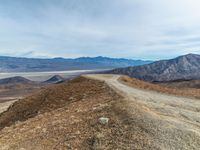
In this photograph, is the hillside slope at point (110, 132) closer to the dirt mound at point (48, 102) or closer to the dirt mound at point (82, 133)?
the dirt mound at point (82, 133)

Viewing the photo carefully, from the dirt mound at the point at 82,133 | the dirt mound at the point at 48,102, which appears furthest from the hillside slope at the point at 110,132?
the dirt mound at the point at 48,102

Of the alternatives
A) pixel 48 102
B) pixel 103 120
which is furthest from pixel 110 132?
pixel 48 102

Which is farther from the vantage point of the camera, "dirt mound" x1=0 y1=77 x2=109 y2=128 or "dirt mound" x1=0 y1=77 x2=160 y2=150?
"dirt mound" x1=0 y1=77 x2=109 y2=128

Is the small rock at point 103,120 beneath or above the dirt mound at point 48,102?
above

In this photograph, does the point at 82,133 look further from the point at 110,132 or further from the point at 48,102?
the point at 48,102

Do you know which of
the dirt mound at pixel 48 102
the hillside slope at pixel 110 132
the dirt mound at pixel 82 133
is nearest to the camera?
the hillside slope at pixel 110 132

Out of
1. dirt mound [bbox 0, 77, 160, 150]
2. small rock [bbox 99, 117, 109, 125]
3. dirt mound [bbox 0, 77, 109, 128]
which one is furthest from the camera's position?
dirt mound [bbox 0, 77, 109, 128]

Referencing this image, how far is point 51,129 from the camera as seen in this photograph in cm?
1238

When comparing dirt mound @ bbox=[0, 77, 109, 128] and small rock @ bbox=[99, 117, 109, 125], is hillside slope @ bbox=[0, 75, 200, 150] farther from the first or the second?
dirt mound @ bbox=[0, 77, 109, 128]

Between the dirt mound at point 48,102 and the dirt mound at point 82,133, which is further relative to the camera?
the dirt mound at point 48,102

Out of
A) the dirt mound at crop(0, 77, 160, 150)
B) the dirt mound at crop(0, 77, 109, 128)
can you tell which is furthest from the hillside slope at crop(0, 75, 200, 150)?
the dirt mound at crop(0, 77, 109, 128)

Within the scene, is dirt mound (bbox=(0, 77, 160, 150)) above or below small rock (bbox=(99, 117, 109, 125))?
below

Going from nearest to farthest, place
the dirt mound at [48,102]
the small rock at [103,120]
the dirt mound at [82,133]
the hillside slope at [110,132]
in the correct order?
1. the hillside slope at [110,132]
2. the dirt mound at [82,133]
3. the small rock at [103,120]
4. the dirt mound at [48,102]

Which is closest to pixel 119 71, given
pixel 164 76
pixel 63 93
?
pixel 164 76
